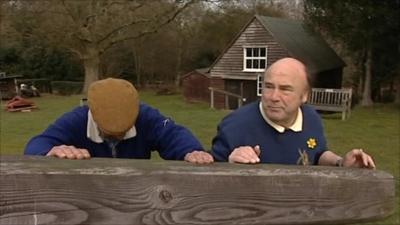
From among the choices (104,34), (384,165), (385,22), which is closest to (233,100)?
(104,34)

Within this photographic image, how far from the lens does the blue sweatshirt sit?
2348 millimetres

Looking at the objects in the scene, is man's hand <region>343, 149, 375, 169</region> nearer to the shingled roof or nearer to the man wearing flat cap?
the man wearing flat cap

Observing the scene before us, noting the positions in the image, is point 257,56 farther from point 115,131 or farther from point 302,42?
point 115,131

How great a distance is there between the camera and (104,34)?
32.0m

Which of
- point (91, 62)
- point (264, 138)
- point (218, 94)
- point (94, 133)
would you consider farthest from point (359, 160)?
point (91, 62)

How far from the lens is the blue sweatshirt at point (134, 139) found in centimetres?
235

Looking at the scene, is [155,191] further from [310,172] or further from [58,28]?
[58,28]

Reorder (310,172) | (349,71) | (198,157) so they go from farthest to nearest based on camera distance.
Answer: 1. (349,71)
2. (198,157)
3. (310,172)

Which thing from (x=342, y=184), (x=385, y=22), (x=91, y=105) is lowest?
(x=342, y=184)

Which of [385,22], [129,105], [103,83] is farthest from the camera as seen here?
[385,22]

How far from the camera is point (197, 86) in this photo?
36875 millimetres

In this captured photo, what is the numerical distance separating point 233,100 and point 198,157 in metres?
31.1

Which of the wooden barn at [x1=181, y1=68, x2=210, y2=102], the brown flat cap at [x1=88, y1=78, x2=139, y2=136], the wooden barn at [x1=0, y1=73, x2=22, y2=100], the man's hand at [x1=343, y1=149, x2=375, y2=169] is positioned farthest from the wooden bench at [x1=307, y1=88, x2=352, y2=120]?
the brown flat cap at [x1=88, y1=78, x2=139, y2=136]

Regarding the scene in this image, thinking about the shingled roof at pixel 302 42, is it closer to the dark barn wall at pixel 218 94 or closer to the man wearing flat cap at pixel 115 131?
the dark barn wall at pixel 218 94
